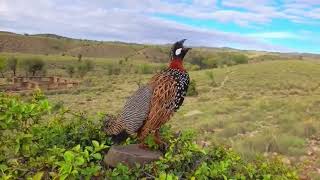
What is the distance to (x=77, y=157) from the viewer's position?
2979mm

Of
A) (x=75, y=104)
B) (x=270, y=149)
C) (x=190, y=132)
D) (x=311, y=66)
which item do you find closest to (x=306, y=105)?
(x=270, y=149)

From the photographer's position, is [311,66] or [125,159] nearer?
[125,159]

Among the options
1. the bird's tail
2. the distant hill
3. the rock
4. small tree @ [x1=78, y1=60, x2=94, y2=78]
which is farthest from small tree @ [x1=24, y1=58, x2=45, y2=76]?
the rock

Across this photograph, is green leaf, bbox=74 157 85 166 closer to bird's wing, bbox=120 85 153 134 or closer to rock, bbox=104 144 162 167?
rock, bbox=104 144 162 167

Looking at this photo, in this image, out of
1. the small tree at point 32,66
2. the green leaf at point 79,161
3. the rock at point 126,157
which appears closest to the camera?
the green leaf at point 79,161

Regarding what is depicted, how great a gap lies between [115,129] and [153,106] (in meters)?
0.41

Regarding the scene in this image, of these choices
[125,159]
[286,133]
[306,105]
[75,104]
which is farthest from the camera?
[75,104]

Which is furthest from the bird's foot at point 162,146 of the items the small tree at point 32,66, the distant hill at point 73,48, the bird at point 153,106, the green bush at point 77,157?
the distant hill at point 73,48

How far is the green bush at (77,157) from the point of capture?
10.5ft

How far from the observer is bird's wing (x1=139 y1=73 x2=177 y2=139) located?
14.2ft

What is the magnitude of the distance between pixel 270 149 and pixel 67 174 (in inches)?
468

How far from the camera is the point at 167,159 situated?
366cm

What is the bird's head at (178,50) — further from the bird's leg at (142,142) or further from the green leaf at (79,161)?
the green leaf at (79,161)

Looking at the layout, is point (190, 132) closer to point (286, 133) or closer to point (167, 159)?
point (167, 159)
